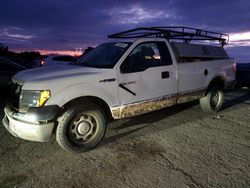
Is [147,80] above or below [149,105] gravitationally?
above

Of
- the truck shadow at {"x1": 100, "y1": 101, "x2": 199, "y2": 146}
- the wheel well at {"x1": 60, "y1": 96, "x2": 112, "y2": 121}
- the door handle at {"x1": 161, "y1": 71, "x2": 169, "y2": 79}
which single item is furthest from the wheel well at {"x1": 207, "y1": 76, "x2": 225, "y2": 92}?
the wheel well at {"x1": 60, "y1": 96, "x2": 112, "y2": 121}

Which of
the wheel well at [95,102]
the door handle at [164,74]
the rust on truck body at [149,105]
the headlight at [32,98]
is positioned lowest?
the rust on truck body at [149,105]

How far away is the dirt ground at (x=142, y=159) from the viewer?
9.25 ft

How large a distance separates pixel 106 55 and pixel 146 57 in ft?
2.56

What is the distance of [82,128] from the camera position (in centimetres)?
355

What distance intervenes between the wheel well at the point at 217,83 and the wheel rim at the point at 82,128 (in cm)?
339

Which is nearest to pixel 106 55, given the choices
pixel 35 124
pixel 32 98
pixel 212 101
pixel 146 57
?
pixel 146 57

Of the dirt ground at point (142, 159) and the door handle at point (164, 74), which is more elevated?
the door handle at point (164, 74)

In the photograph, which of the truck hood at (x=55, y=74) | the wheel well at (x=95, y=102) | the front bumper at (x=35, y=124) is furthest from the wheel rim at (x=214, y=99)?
the front bumper at (x=35, y=124)

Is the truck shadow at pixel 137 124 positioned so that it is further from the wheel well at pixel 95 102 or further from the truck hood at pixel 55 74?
the truck hood at pixel 55 74

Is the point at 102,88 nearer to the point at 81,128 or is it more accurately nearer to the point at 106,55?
the point at 81,128

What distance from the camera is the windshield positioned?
12.7 ft

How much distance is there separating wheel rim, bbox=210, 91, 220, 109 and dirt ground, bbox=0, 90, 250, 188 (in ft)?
3.22

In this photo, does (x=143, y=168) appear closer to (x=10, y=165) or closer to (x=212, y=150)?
(x=212, y=150)
